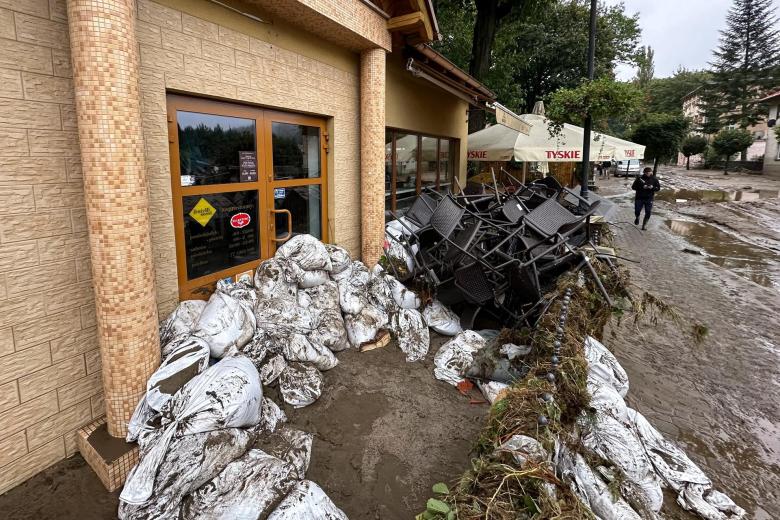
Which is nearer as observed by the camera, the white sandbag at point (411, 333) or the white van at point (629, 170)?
the white sandbag at point (411, 333)

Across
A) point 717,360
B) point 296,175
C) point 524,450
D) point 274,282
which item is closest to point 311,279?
point 274,282

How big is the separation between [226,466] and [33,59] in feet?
8.27

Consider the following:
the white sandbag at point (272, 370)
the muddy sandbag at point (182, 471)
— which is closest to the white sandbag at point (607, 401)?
the white sandbag at point (272, 370)

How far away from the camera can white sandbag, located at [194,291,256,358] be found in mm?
3016

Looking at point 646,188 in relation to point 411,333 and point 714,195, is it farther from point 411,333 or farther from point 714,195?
point 714,195

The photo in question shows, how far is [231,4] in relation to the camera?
355 cm

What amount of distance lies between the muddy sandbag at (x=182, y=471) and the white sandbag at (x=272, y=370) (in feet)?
2.95

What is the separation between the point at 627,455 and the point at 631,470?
9 centimetres

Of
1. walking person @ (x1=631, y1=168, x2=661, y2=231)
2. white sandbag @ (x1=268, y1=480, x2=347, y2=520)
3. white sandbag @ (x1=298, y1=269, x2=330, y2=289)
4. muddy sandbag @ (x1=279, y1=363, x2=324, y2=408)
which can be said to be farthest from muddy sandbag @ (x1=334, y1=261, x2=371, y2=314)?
walking person @ (x1=631, y1=168, x2=661, y2=231)

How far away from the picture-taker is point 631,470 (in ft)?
8.71

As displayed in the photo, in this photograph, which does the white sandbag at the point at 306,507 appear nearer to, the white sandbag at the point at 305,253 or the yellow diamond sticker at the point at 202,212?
the white sandbag at the point at 305,253

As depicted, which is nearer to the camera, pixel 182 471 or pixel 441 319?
pixel 182 471

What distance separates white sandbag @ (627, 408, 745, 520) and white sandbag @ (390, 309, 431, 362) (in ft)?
6.22

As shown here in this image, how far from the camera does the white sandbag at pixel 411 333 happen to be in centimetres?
421
